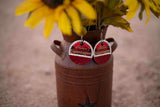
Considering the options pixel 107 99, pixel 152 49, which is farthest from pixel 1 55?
pixel 152 49

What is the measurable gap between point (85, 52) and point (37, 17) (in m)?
0.51

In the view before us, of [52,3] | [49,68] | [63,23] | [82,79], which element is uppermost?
[52,3]

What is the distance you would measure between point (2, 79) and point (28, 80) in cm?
33

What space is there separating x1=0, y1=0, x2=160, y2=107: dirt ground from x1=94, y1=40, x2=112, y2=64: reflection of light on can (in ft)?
2.86

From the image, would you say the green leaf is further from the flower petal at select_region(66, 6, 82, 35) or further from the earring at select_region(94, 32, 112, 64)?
the flower petal at select_region(66, 6, 82, 35)

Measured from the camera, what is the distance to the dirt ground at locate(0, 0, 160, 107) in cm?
211

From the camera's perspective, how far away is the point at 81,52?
1.31 meters

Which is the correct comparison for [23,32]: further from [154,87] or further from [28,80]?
[154,87]

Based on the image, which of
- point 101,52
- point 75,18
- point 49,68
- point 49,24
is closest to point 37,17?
point 49,24

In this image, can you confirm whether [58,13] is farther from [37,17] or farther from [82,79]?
[82,79]

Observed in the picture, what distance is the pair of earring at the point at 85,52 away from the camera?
1298 mm

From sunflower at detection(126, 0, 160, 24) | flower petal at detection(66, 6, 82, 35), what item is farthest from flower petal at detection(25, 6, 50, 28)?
sunflower at detection(126, 0, 160, 24)

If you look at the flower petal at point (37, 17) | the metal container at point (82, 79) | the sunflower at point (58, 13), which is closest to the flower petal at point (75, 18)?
the sunflower at point (58, 13)

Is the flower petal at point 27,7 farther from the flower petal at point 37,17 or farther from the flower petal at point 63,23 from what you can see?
the flower petal at point 63,23
